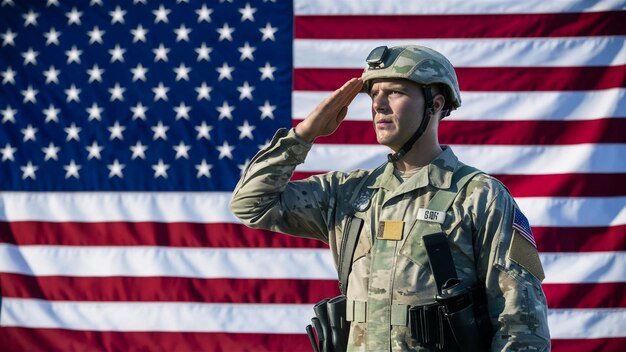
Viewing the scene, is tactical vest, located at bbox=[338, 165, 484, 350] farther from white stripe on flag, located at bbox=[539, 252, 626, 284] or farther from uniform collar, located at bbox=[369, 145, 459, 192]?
white stripe on flag, located at bbox=[539, 252, 626, 284]

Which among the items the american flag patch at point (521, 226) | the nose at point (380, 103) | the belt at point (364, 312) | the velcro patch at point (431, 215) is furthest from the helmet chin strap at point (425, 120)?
the belt at point (364, 312)

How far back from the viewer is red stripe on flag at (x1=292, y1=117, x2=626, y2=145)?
464 cm

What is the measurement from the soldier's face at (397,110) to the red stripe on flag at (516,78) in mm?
2391

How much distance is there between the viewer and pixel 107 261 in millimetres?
4934

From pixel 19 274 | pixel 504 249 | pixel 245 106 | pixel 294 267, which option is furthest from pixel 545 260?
pixel 19 274

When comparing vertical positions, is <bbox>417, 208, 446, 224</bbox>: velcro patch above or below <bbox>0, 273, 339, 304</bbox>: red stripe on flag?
above

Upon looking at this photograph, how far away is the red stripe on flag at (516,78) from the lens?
4.69 meters

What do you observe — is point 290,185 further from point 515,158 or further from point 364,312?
point 515,158

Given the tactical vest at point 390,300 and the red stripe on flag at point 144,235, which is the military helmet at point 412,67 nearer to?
the tactical vest at point 390,300

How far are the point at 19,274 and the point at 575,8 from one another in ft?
11.2

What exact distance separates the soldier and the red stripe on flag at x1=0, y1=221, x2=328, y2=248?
84.2 inches

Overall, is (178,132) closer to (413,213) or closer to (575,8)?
(575,8)

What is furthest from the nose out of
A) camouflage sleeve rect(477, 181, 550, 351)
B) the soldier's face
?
camouflage sleeve rect(477, 181, 550, 351)

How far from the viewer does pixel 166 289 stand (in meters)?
4.88
